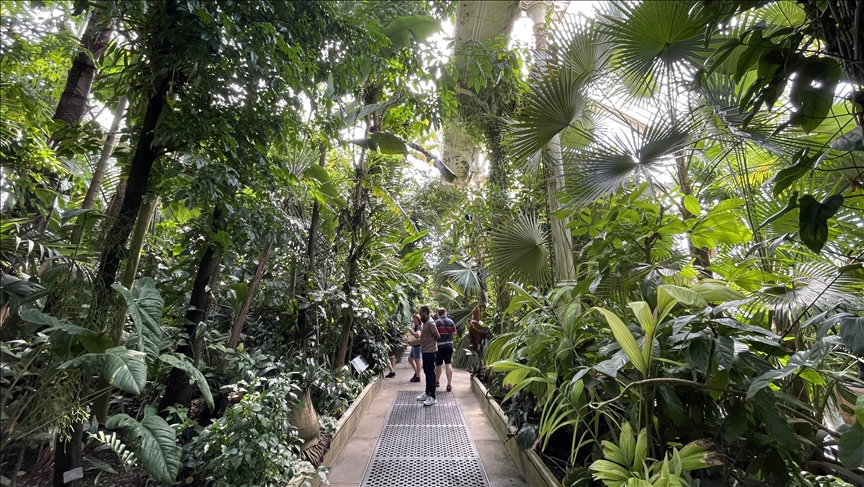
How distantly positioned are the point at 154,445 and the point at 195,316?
32.5 inches


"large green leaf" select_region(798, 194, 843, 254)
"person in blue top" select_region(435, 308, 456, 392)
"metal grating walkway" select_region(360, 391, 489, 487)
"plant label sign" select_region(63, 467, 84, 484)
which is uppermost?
"large green leaf" select_region(798, 194, 843, 254)

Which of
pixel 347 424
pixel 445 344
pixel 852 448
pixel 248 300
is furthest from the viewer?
pixel 445 344

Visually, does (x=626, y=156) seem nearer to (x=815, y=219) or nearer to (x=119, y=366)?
(x=815, y=219)

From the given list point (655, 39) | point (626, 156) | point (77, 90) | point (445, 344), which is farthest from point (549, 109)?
point (445, 344)

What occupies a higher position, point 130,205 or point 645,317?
point 130,205

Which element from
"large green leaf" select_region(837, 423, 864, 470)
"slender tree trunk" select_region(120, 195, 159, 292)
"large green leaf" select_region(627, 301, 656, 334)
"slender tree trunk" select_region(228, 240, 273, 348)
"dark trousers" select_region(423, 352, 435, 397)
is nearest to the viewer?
"large green leaf" select_region(837, 423, 864, 470)

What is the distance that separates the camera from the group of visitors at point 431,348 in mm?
4367

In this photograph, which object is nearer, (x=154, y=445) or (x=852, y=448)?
(x=852, y=448)

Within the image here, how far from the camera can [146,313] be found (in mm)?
1399

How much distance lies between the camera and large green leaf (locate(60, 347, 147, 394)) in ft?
3.78

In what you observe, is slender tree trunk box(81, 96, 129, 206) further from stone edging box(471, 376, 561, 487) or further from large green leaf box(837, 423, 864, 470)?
large green leaf box(837, 423, 864, 470)

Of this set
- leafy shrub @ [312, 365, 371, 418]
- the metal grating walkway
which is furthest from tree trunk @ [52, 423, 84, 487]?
leafy shrub @ [312, 365, 371, 418]

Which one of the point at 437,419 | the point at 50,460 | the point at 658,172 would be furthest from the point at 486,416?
the point at 50,460

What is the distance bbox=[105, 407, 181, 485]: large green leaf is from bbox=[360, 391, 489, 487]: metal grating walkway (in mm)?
1332
